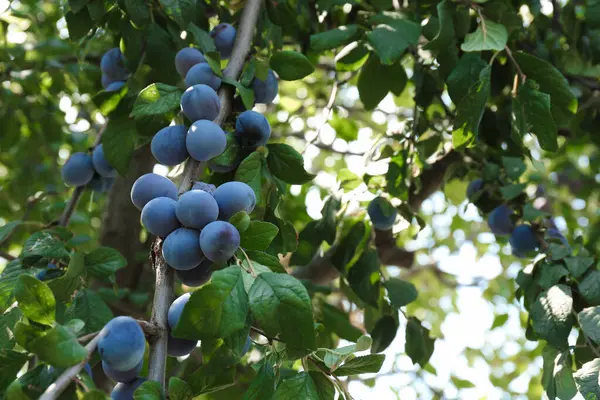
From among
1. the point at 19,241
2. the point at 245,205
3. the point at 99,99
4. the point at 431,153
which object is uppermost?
the point at 245,205

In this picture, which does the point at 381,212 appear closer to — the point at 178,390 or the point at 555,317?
the point at 555,317

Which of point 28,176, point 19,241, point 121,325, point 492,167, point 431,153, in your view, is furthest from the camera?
point 28,176

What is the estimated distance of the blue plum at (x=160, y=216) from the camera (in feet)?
3.49

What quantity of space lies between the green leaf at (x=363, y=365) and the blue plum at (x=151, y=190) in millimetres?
413

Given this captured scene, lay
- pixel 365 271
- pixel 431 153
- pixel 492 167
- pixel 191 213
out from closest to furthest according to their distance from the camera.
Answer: pixel 191 213, pixel 365 271, pixel 492 167, pixel 431 153

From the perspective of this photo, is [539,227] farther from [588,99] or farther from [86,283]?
[86,283]

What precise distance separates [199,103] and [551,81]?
91 centimetres

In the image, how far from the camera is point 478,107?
1.57 m

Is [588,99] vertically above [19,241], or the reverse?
[588,99]

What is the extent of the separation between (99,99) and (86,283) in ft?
1.54

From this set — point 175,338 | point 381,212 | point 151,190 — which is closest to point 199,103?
point 151,190

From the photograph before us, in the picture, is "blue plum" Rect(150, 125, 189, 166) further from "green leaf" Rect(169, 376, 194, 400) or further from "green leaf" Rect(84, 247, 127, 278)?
"green leaf" Rect(169, 376, 194, 400)

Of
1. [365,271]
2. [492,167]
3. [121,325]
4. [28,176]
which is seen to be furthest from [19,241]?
[121,325]

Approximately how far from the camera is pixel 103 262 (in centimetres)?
141
